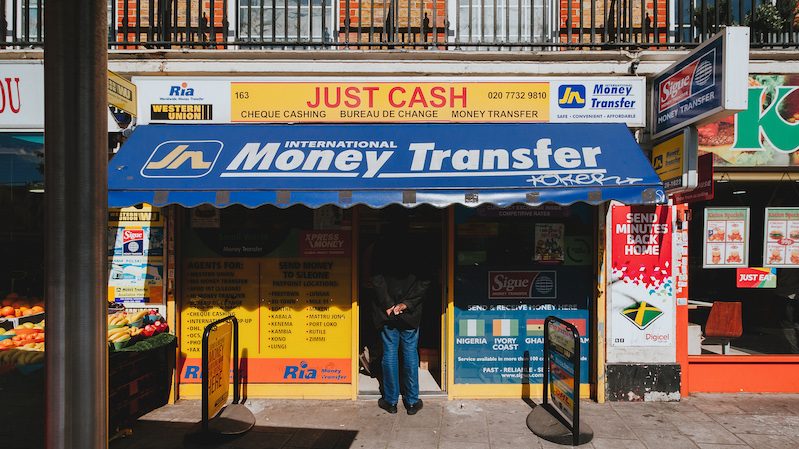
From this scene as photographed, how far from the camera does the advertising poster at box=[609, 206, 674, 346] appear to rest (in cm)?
571

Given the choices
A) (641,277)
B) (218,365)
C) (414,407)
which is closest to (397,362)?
(414,407)

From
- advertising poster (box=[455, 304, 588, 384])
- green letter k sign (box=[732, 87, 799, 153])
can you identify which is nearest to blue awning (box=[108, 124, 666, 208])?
green letter k sign (box=[732, 87, 799, 153])

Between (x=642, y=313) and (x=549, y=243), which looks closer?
(x=642, y=313)

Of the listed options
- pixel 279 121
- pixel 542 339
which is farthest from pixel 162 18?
pixel 542 339

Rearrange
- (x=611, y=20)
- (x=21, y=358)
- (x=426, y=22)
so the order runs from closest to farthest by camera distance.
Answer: (x=21, y=358) < (x=611, y=20) < (x=426, y=22)

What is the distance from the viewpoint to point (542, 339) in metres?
5.87

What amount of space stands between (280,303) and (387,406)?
5.78 ft

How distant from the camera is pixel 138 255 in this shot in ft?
18.9

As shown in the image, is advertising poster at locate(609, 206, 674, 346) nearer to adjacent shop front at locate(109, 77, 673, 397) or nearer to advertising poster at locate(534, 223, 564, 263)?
adjacent shop front at locate(109, 77, 673, 397)

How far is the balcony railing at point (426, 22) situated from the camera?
20.0 ft

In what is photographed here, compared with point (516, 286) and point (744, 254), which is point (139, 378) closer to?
point (516, 286)

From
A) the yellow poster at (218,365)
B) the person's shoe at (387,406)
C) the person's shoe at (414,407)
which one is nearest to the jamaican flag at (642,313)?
the person's shoe at (414,407)

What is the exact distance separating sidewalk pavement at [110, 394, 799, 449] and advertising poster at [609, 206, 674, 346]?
848mm

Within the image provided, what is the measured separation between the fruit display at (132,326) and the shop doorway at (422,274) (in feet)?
7.72
